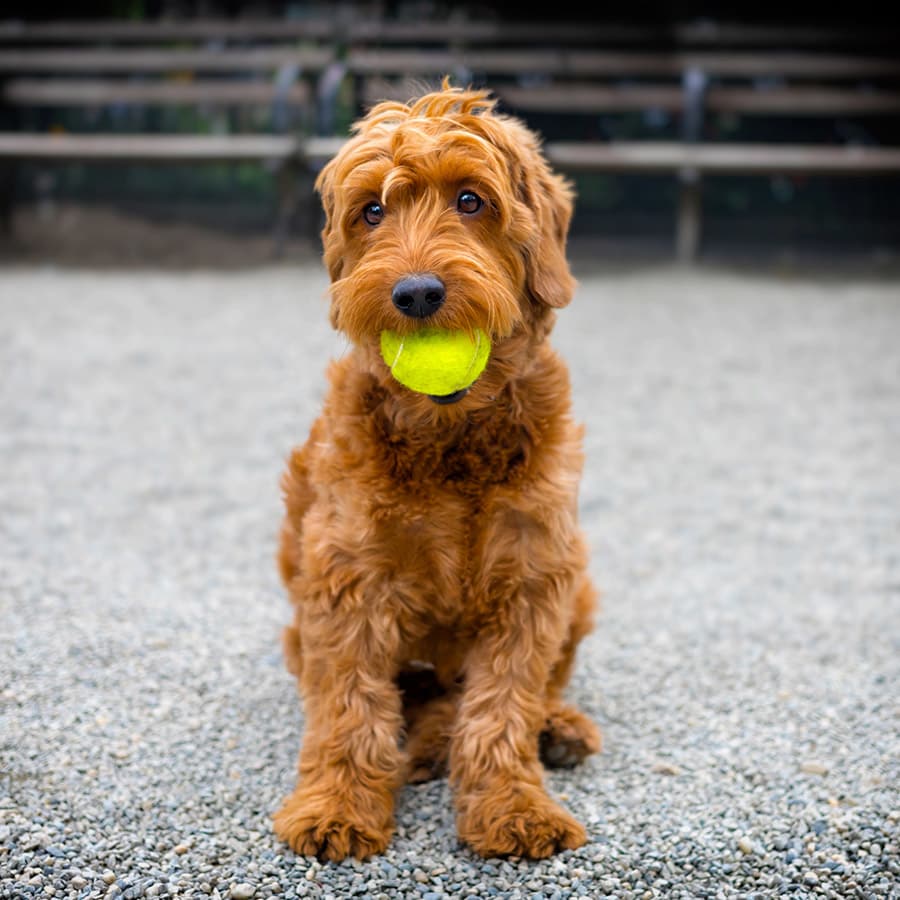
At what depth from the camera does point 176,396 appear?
279 inches

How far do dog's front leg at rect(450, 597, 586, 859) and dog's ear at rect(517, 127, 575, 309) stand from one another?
0.83m

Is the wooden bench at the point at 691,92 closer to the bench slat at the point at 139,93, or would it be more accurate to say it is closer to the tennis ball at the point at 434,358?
the bench slat at the point at 139,93

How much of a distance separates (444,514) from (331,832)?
32.6 inches

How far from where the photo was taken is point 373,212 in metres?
2.82

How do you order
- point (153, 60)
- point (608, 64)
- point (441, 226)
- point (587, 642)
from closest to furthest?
1. point (441, 226)
2. point (587, 642)
3. point (608, 64)
4. point (153, 60)

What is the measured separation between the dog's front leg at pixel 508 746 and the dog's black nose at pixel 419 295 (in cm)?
81

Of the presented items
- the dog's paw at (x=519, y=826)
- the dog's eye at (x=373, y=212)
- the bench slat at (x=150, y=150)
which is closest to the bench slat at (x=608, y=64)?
the bench slat at (x=150, y=150)

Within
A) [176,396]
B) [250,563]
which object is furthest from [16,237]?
[250,563]

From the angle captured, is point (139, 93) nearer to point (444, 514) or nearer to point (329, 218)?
point (329, 218)

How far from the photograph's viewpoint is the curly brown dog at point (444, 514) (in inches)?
108

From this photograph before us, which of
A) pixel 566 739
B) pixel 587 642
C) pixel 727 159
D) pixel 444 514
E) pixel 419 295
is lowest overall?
pixel 587 642

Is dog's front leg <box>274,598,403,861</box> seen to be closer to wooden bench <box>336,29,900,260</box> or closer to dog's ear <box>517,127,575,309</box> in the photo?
dog's ear <box>517,127,575,309</box>

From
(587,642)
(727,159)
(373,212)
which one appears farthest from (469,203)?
(727,159)

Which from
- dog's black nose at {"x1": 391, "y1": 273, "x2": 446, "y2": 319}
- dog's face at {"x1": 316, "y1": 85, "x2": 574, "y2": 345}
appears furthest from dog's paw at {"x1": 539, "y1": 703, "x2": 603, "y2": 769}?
dog's black nose at {"x1": 391, "y1": 273, "x2": 446, "y2": 319}
